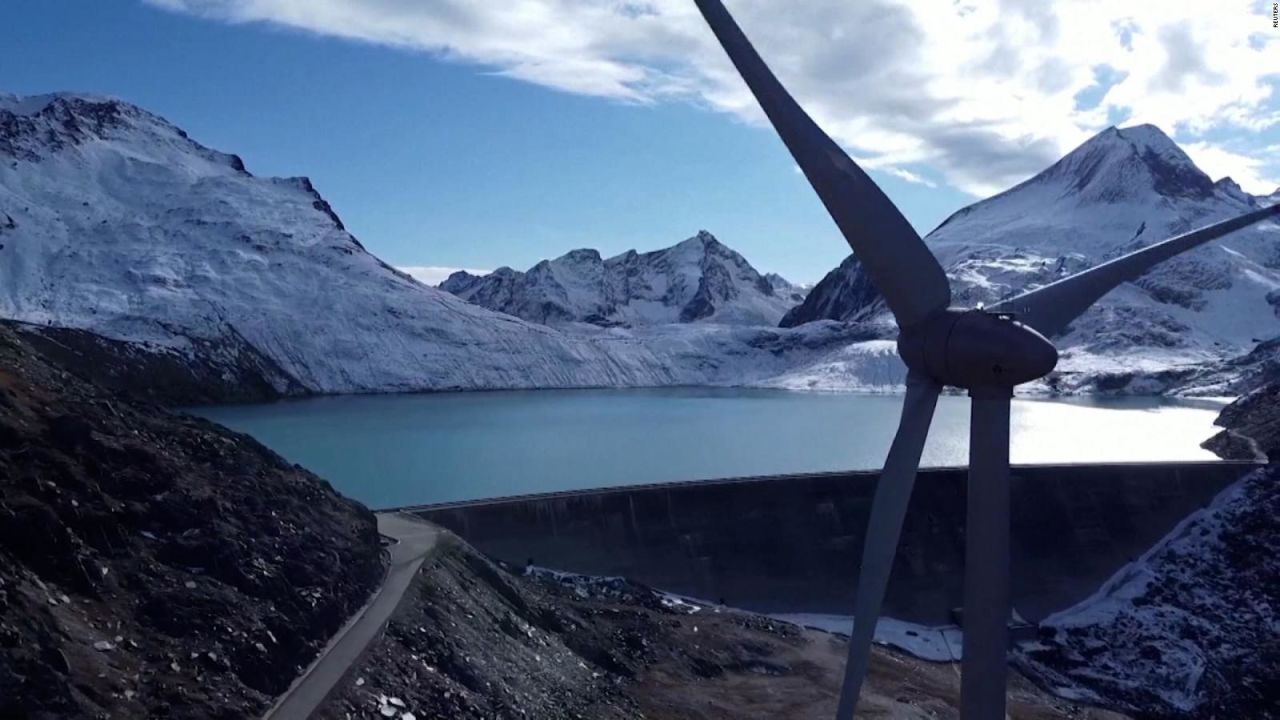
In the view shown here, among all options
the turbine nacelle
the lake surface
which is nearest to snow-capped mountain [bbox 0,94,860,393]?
the lake surface

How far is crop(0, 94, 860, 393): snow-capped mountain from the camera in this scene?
115000mm

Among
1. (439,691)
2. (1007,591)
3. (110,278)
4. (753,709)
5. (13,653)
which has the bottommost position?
(753,709)

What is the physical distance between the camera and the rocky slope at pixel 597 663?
59.5 ft

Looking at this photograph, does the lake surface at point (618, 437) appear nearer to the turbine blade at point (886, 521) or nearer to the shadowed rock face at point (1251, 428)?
the shadowed rock face at point (1251, 428)

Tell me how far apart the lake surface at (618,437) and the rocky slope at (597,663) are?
2216cm

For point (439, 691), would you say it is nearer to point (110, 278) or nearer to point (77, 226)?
point (110, 278)

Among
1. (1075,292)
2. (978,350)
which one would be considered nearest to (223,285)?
(1075,292)

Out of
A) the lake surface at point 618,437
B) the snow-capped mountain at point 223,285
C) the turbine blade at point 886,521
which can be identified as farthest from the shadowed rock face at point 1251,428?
the snow-capped mountain at point 223,285

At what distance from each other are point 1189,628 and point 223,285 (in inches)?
4698

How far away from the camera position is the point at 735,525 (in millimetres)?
37000

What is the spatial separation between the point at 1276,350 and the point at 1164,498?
105 m

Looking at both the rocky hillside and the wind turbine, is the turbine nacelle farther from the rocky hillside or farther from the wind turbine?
the rocky hillside

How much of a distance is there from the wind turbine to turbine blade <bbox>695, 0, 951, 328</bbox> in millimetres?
14

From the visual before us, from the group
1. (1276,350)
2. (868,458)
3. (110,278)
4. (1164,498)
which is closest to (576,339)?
(110,278)
